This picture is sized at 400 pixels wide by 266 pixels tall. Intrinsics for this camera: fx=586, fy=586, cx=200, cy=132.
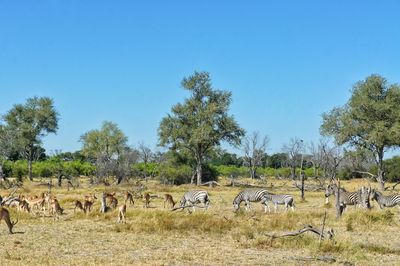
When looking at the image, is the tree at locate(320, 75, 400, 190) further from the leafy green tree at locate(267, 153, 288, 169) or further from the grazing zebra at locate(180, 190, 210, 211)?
the leafy green tree at locate(267, 153, 288, 169)

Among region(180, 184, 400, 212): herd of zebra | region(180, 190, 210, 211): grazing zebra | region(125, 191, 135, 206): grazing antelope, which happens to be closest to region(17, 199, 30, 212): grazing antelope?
region(125, 191, 135, 206): grazing antelope

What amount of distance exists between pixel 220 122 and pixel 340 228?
151ft

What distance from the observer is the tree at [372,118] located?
54.7 meters

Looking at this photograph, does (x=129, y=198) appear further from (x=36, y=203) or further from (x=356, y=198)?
(x=356, y=198)

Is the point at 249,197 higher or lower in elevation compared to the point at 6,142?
lower

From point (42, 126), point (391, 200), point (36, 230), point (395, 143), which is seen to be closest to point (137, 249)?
point (36, 230)

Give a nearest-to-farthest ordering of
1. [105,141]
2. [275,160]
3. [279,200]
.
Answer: [279,200] < [105,141] < [275,160]

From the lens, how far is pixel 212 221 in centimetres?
2039

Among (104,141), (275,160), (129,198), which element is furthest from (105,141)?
(129,198)

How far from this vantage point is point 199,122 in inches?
2611

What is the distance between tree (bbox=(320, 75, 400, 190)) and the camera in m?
54.7

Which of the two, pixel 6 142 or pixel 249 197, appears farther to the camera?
pixel 6 142

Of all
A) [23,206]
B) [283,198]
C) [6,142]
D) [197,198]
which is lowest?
[23,206]

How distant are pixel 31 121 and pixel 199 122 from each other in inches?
930
